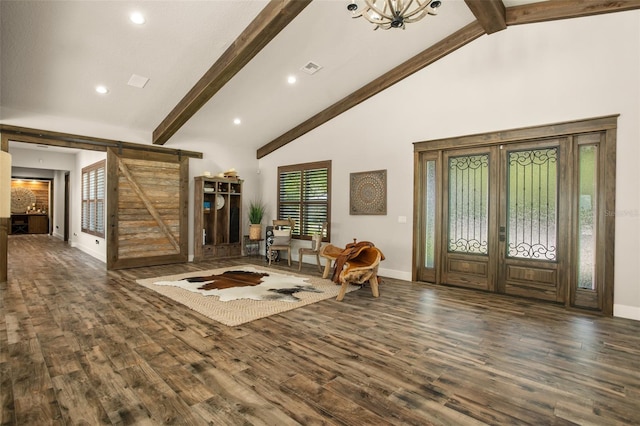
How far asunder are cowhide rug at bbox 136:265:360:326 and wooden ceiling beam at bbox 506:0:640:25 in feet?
14.4

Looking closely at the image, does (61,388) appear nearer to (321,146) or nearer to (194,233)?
(194,233)

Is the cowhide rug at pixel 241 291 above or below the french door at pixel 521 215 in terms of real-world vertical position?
below

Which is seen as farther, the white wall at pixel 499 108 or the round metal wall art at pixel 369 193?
the round metal wall art at pixel 369 193

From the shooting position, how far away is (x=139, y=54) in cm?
409

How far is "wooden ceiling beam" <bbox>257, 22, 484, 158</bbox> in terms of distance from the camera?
4.65m

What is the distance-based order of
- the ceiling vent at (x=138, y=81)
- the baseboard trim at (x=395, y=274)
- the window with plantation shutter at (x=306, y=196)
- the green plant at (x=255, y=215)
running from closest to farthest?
the ceiling vent at (x=138, y=81)
the baseboard trim at (x=395, y=274)
the window with plantation shutter at (x=306, y=196)
the green plant at (x=255, y=215)

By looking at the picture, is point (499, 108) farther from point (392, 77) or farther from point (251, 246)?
point (251, 246)

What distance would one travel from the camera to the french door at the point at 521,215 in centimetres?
383

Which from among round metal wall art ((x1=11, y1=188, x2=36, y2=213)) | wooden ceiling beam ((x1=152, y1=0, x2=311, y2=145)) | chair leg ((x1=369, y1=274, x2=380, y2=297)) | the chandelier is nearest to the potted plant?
wooden ceiling beam ((x1=152, y1=0, x2=311, y2=145))

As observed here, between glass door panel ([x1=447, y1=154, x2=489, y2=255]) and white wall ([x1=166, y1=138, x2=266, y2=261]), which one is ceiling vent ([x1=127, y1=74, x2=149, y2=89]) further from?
glass door panel ([x1=447, y1=154, x2=489, y2=255])

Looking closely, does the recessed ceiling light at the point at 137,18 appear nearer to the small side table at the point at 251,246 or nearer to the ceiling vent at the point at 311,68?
the ceiling vent at the point at 311,68

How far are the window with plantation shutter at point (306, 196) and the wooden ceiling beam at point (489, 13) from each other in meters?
3.42

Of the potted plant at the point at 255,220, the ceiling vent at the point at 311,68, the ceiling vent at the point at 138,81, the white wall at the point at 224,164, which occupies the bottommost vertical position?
the potted plant at the point at 255,220

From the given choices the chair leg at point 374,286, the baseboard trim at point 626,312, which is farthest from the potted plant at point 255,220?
the baseboard trim at point 626,312
